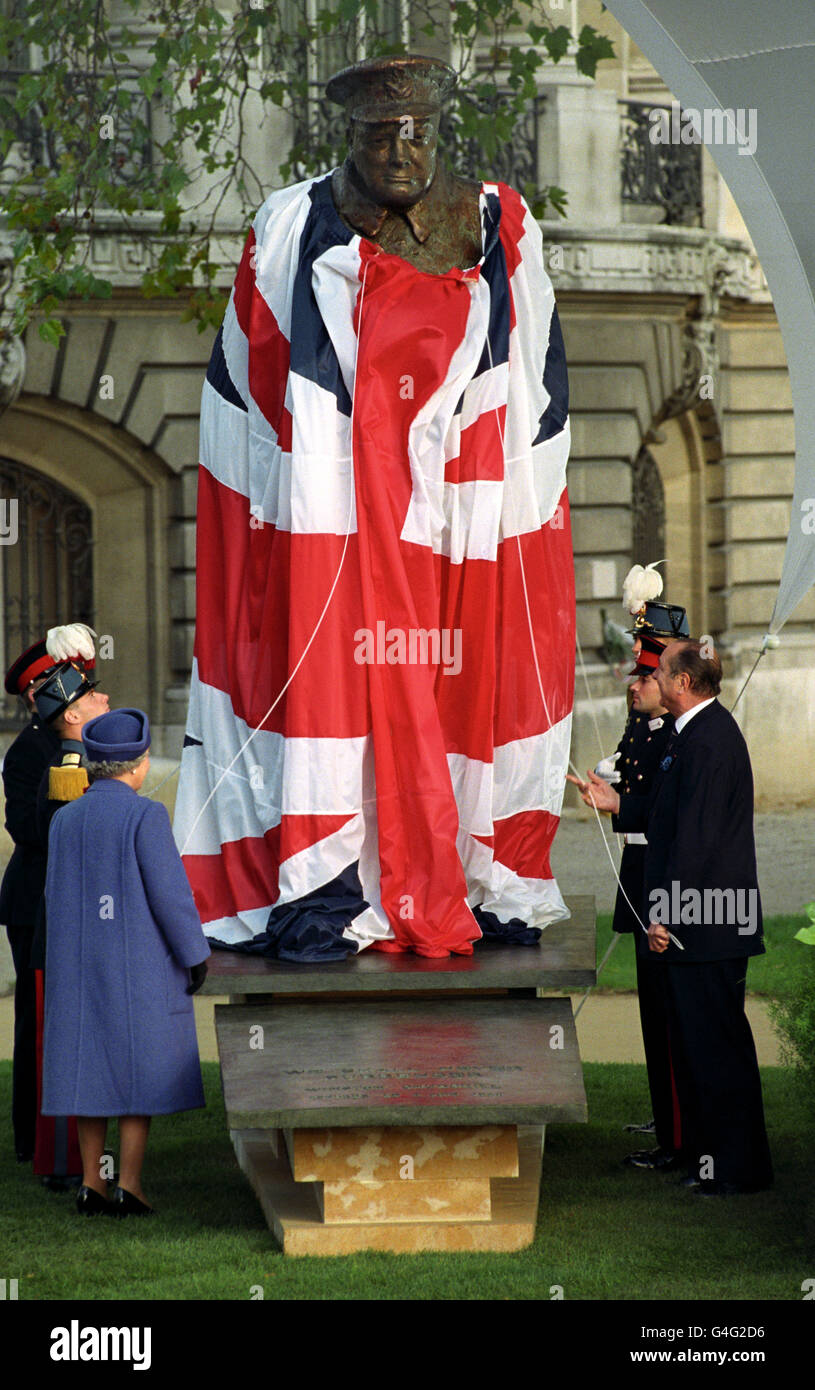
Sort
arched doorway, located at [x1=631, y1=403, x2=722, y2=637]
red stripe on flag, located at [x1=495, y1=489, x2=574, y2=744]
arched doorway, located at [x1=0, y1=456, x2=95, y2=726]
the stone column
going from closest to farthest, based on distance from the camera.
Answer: red stripe on flag, located at [x1=495, y1=489, x2=574, y2=744] → arched doorway, located at [x1=0, y1=456, x2=95, y2=726] → the stone column → arched doorway, located at [x1=631, y1=403, x2=722, y2=637]

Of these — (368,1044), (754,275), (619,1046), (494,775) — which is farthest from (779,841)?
(368,1044)

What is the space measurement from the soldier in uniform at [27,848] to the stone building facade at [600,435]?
7.25 m

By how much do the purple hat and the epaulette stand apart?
0.44 meters

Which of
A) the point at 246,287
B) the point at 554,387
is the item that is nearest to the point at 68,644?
the point at 246,287

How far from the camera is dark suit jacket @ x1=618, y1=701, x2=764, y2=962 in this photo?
5746 millimetres

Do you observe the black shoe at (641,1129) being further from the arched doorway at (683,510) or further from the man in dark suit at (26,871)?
the arched doorway at (683,510)

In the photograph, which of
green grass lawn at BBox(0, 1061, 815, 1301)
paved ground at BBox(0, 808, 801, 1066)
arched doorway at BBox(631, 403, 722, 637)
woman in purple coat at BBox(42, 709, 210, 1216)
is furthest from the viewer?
arched doorway at BBox(631, 403, 722, 637)

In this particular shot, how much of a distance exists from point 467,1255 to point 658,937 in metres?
1.21

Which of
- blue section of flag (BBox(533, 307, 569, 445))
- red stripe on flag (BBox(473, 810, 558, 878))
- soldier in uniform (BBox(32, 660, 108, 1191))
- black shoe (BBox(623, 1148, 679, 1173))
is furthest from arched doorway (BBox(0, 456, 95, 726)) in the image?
black shoe (BBox(623, 1148, 679, 1173))

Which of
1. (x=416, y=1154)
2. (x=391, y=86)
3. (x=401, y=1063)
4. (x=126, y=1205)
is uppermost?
(x=391, y=86)

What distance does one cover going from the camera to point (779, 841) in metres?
14.5

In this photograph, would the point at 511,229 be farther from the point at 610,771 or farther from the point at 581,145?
the point at 581,145

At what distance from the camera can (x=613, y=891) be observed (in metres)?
12.3

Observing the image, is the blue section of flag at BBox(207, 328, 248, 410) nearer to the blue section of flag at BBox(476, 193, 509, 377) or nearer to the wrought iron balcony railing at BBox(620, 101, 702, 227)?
the blue section of flag at BBox(476, 193, 509, 377)
